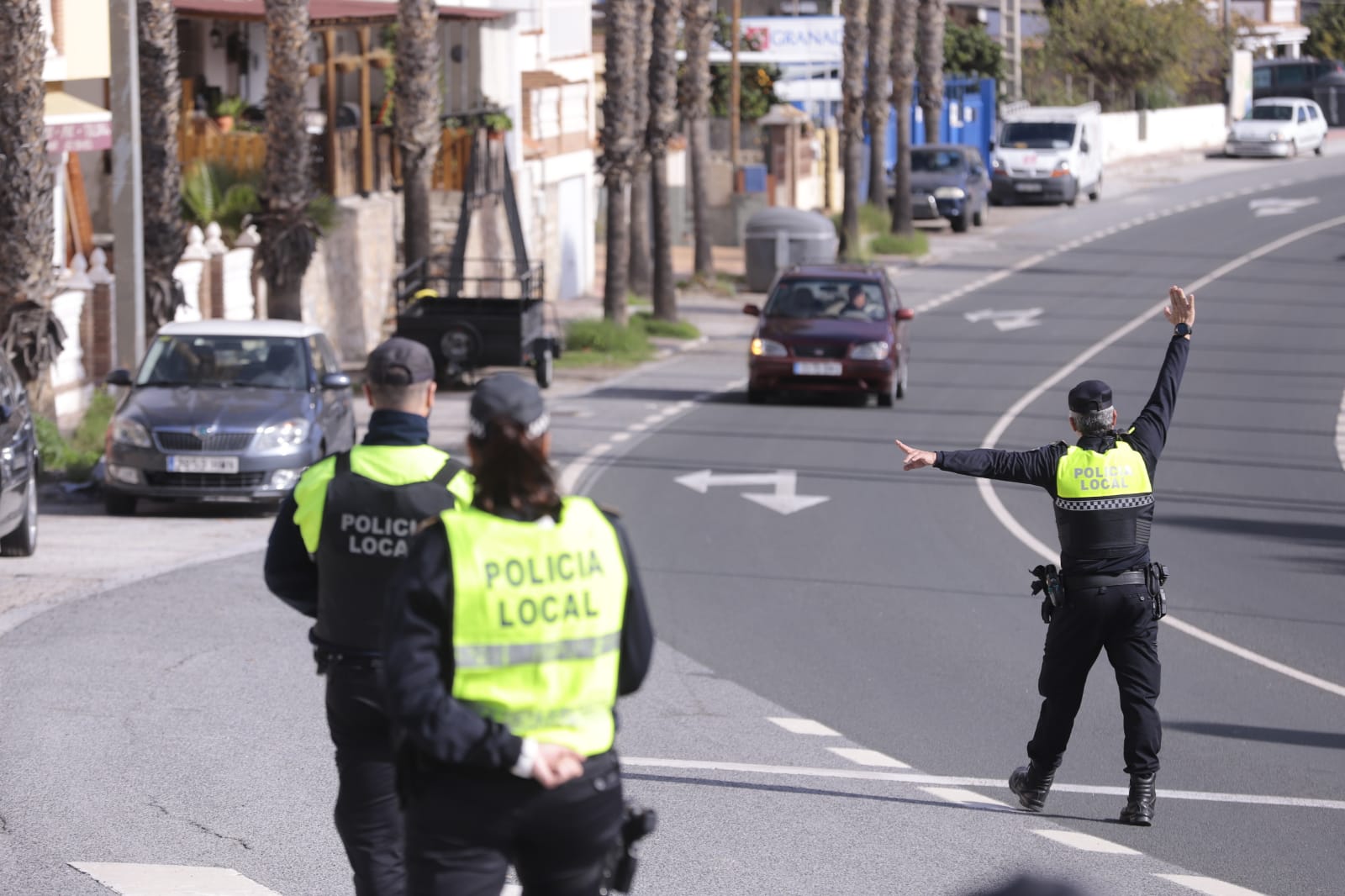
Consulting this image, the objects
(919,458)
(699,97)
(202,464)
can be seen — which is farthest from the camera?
(699,97)

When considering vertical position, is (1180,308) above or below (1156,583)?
above

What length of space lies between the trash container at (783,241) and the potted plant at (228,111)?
36.0ft

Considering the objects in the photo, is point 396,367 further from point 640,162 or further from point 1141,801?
point 640,162

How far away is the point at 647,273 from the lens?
37.3m

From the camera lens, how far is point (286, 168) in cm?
2464

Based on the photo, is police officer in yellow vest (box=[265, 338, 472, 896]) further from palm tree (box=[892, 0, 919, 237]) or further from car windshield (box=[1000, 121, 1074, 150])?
car windshield (box=[1000, 121, 1074, 150])

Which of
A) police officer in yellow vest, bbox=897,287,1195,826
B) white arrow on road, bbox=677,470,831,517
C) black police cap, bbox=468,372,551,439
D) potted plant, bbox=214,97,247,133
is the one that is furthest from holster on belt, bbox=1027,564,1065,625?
potted plant, bbox=214,97,247,133

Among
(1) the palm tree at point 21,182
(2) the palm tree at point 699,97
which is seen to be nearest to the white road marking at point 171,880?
(1) the palm tree at point 21,182

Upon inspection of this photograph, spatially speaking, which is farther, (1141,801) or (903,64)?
(903,64)

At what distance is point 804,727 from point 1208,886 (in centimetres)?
299

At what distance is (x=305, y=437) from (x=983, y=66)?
54861mm

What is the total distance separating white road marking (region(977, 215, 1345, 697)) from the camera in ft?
39.4

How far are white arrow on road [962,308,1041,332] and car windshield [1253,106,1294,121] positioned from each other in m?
35.4

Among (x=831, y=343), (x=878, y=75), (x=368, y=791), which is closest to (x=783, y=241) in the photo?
(x=878, y=75)
